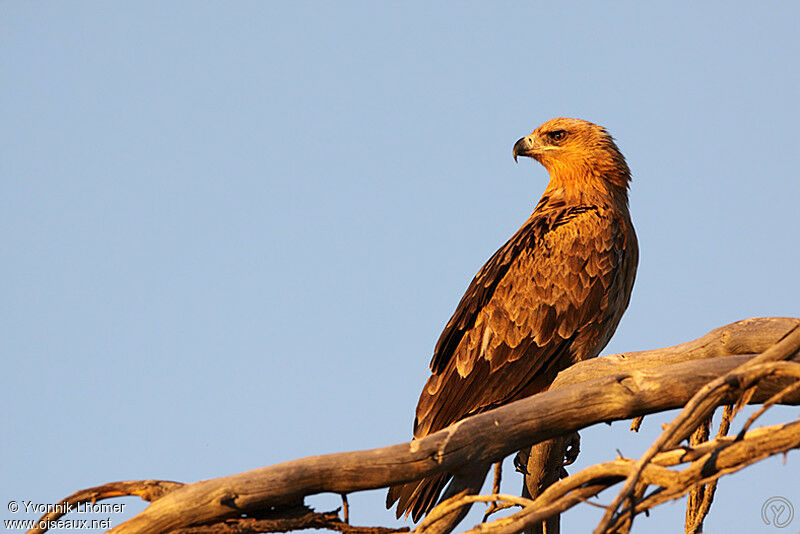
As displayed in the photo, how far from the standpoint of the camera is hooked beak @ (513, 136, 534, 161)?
346 inches

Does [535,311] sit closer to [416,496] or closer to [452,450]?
[416,496]

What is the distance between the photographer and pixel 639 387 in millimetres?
3879

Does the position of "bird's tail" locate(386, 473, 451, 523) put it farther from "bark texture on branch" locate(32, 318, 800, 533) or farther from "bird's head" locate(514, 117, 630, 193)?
"bird's head" locate(514, 117, 630, 193)

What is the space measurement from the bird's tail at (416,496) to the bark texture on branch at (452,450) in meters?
2.21

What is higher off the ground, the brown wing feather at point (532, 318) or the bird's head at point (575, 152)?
the bird's head at point (575, 152)

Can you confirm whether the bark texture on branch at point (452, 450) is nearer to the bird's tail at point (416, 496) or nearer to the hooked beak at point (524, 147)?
the bird's tail at point (416, 496)

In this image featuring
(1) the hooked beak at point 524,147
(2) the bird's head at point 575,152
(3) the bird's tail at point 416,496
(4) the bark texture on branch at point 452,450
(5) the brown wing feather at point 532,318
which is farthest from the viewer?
(1) the hooked beak at point 524,147

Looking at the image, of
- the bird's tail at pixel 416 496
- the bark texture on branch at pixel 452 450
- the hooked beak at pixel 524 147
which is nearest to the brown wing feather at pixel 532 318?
the bird's tail at pixel 416 496

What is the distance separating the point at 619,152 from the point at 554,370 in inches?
90.6

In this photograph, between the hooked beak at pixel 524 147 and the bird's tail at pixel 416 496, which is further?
the hooked beak at pixel 524 147

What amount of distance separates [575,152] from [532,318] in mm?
1907

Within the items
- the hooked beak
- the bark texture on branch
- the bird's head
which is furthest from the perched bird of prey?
the bark texture on branch

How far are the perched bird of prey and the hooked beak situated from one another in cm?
109

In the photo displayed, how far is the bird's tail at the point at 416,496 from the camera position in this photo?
5891 millimetres
